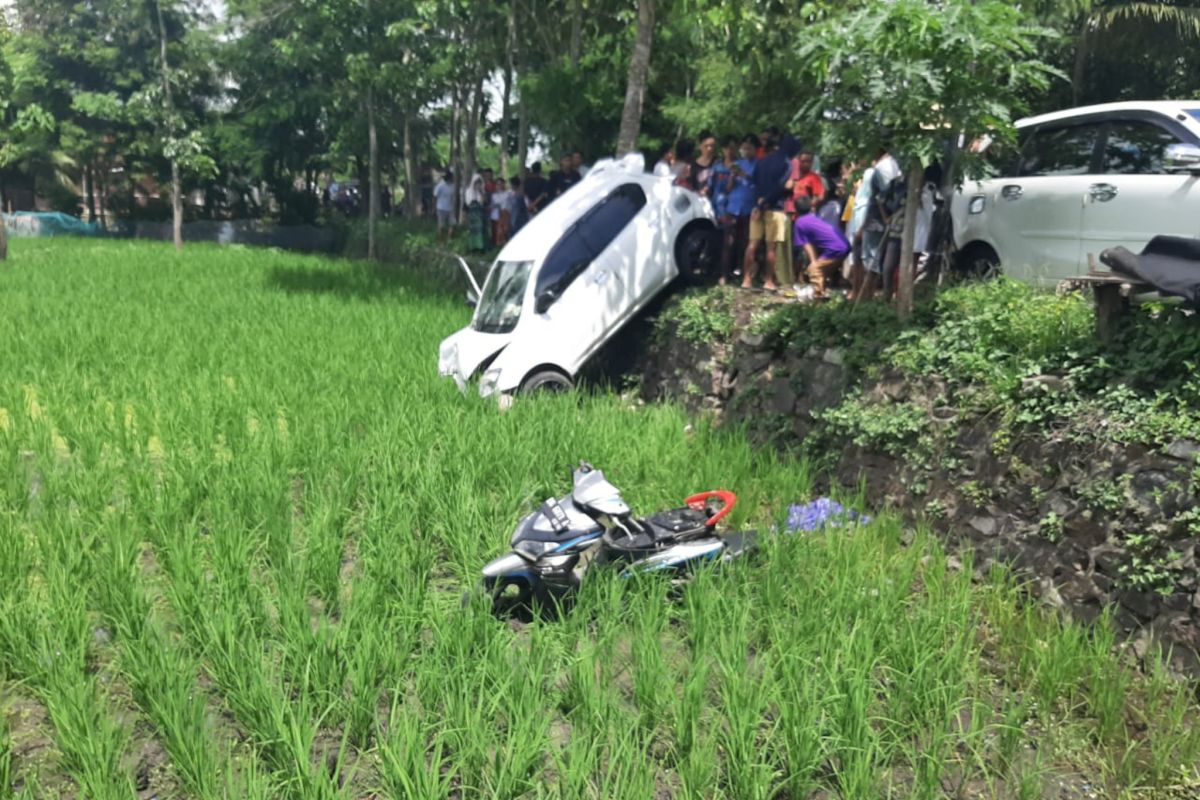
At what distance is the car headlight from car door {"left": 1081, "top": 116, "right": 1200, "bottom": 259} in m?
4.52

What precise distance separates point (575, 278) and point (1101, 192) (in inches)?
166

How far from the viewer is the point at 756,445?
690 cm

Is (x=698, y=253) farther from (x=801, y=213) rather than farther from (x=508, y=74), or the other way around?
(x=508, y=74)

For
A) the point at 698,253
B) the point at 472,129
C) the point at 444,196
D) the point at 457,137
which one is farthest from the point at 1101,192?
the point at 457,137

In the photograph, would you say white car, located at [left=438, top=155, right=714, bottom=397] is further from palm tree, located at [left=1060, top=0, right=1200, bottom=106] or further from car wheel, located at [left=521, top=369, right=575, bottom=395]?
palm tree, located at [left=1060, top=0, right=1200, bottom=106]

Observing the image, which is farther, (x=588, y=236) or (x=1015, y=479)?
(x=588, y=236)

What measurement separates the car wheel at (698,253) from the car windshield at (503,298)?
161 cm

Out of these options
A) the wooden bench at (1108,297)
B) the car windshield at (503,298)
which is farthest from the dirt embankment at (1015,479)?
the car windshield at (503,298)

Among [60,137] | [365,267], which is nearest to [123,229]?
[60,137]

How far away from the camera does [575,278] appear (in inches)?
330

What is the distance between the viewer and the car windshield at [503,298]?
8273 mm

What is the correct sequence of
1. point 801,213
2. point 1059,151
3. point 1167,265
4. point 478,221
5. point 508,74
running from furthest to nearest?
point 508,74 → point 478,221 → point 801,213 → point 1059,151 → point 1167,265

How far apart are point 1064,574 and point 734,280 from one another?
5.33 metres

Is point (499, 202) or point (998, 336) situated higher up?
point (499, 202)
